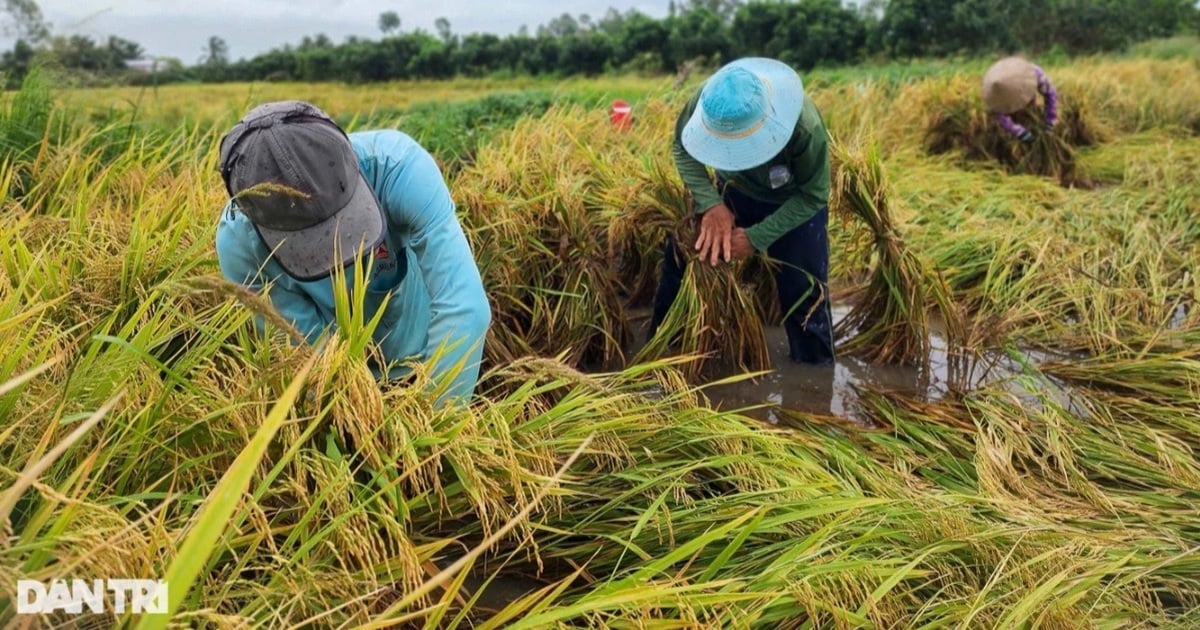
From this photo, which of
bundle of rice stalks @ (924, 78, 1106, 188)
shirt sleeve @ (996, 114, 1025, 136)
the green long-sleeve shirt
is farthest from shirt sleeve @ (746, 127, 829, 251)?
bundle of rice stalks @ (924, 78, 1106, 188)

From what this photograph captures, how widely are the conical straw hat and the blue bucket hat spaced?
4.03m

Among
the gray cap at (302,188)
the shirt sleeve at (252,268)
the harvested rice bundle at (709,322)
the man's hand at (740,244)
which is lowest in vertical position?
the harvested rice bundle at (709,322)

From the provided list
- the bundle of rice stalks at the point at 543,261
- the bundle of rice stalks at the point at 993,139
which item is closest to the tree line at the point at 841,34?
the bundle of rice stalks at the point at 993,139

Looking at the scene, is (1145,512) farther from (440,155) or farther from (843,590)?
(440,155)

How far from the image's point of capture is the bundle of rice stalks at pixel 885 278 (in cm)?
306

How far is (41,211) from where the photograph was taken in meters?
2.78

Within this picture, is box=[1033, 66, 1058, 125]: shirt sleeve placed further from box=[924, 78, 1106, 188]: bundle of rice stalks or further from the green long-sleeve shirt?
the green long-sleeve shirt

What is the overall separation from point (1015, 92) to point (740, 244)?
4152 mm

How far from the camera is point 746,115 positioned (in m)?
2.57

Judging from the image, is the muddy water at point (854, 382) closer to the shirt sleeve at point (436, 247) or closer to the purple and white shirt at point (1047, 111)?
the shirt sleeve at point (436, 247)

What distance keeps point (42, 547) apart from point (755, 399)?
2.41m

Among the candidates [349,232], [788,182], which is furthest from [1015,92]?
[349,232]

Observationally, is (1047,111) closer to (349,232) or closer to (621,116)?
(621,116)

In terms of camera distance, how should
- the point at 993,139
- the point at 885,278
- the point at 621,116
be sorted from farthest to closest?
the point at 993,139
the point at 621,116
the point at 885,278
